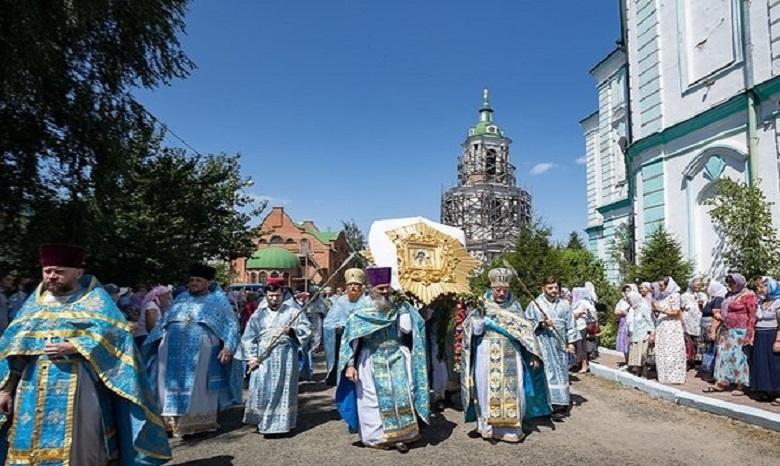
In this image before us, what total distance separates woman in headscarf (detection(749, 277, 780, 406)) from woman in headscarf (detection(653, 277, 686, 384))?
49.2 inches

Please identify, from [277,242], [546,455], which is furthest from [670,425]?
[277,242]

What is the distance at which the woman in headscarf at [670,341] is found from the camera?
27.3 feet

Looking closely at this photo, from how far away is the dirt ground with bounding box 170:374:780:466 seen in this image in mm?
5176

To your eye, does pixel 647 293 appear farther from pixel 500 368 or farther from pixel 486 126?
pixel 486 126

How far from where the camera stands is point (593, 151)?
25094 millimetres

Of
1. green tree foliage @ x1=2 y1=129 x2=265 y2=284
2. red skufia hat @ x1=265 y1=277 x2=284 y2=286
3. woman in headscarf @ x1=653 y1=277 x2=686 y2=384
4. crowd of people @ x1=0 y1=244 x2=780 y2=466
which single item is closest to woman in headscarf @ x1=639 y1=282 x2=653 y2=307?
crowd of people @ x1=0 y1=244 x2=780 y2=466

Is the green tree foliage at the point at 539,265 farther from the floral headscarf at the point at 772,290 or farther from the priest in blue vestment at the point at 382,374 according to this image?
the priest in blue vestment at the point at 382,374

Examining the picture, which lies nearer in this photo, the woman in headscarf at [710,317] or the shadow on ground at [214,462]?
the shadow on ground at [214,462]

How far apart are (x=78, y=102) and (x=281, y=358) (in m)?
5.34

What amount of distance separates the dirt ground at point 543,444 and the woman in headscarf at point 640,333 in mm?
2226

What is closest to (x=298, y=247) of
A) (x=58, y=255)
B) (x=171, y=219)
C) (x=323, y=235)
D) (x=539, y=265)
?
(x=323, y=235)

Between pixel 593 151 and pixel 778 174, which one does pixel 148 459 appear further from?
pixel 593 151

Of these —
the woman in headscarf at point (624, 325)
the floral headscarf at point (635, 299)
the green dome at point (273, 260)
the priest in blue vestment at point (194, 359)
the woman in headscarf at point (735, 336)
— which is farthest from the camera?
the green dome at point (273, 260)

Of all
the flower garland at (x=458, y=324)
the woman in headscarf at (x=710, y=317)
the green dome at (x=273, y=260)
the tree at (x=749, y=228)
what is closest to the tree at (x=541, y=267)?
the tree at (x=749, y=228)
